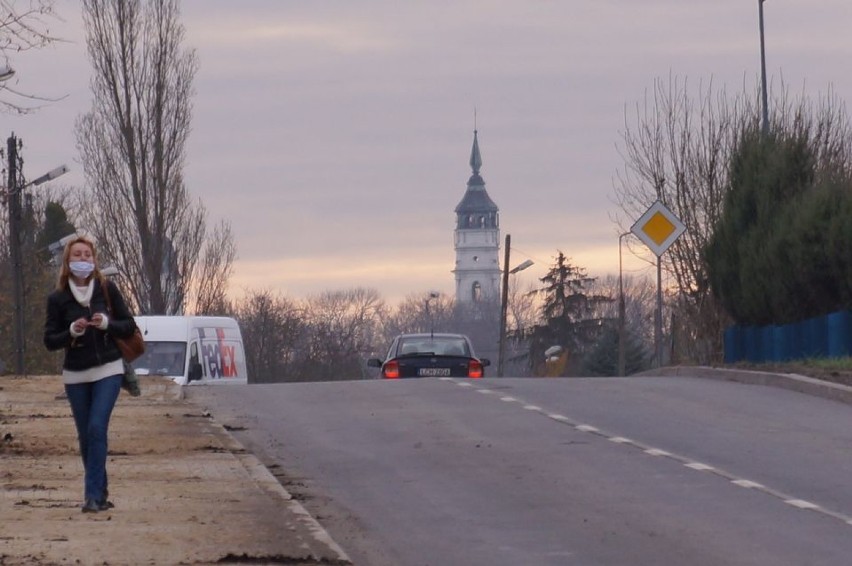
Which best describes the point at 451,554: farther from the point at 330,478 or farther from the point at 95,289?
the point at 330,478

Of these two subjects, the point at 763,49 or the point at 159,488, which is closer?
the point at 159,488

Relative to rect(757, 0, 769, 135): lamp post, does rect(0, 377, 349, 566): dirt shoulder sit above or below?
below

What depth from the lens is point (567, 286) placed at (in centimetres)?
11200

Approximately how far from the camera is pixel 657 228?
3156cm

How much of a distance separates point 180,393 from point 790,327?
11465 mm

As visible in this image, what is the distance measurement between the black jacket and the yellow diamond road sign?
2014 cm

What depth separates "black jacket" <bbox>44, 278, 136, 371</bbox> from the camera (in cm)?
1189

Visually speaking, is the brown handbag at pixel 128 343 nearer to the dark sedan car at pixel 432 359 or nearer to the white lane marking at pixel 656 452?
the white lane marking at pixel 656 452

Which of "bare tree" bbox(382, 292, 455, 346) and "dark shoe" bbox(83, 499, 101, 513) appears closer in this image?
"dark shoe" bbox(83, 499, 101, 513)

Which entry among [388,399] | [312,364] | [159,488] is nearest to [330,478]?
[159,488]

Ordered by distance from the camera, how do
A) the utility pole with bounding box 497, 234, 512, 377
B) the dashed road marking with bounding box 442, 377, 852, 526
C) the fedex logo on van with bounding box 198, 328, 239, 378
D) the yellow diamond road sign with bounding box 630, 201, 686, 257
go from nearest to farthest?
the dashed road marking with bounding box 442, 377, 852, 526 < the yellow diamond road sign with bounding box 630, 201, 686, 257 < the fedex logo on van with bounding box 198, 328, 239, 378 < the utility pole with bounding box 497, 234, 512, 377

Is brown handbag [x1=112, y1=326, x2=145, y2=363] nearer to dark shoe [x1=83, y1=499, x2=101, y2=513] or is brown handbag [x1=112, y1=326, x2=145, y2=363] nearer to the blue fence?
dark shoe [x1=83, y1=499, x2=101, y2=513]

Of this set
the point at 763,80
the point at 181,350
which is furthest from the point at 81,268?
the point at 763,80

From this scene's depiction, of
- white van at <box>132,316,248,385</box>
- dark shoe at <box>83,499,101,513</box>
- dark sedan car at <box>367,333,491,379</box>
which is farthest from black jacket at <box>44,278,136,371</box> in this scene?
dark sedan car at <box>367,333,491,379</box>
